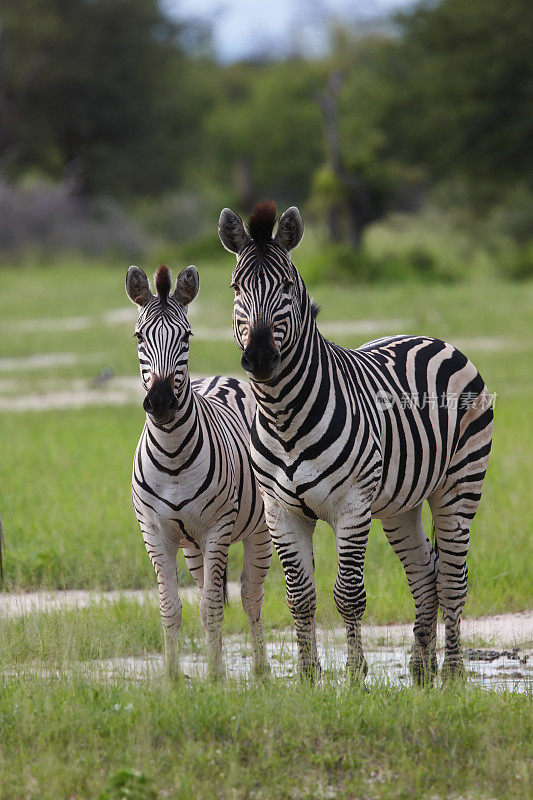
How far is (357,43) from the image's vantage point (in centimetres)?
6366

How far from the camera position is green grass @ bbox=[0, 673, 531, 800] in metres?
3.67

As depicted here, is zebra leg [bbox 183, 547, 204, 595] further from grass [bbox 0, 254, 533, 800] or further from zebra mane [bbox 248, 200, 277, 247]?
zebra mane [bbox 248, 200, 277, 247]

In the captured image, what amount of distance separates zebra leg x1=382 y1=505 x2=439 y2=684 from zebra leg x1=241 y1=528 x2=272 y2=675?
649 millimetres

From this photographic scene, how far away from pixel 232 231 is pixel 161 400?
785mm

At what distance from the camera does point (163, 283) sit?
4832 millimetres

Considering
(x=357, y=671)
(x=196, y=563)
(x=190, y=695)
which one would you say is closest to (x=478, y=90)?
(x=196, y=563)

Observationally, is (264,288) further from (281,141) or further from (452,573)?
(281,141)

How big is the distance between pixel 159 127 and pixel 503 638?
42.6 meters

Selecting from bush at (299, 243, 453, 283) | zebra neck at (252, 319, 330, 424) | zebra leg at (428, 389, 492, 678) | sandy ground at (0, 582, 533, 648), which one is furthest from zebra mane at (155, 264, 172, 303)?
bush at (299, 243, 453, 283)

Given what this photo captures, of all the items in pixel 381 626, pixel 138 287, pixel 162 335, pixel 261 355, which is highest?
pixel 138 287

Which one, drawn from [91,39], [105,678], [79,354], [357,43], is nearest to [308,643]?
[105,678]

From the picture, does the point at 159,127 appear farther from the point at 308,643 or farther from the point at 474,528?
the point at 308,643

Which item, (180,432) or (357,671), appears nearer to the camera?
(357,671)

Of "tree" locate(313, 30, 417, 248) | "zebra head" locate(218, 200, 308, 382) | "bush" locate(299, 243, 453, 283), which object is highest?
"tree" locate(313, 30, 417, 248)
